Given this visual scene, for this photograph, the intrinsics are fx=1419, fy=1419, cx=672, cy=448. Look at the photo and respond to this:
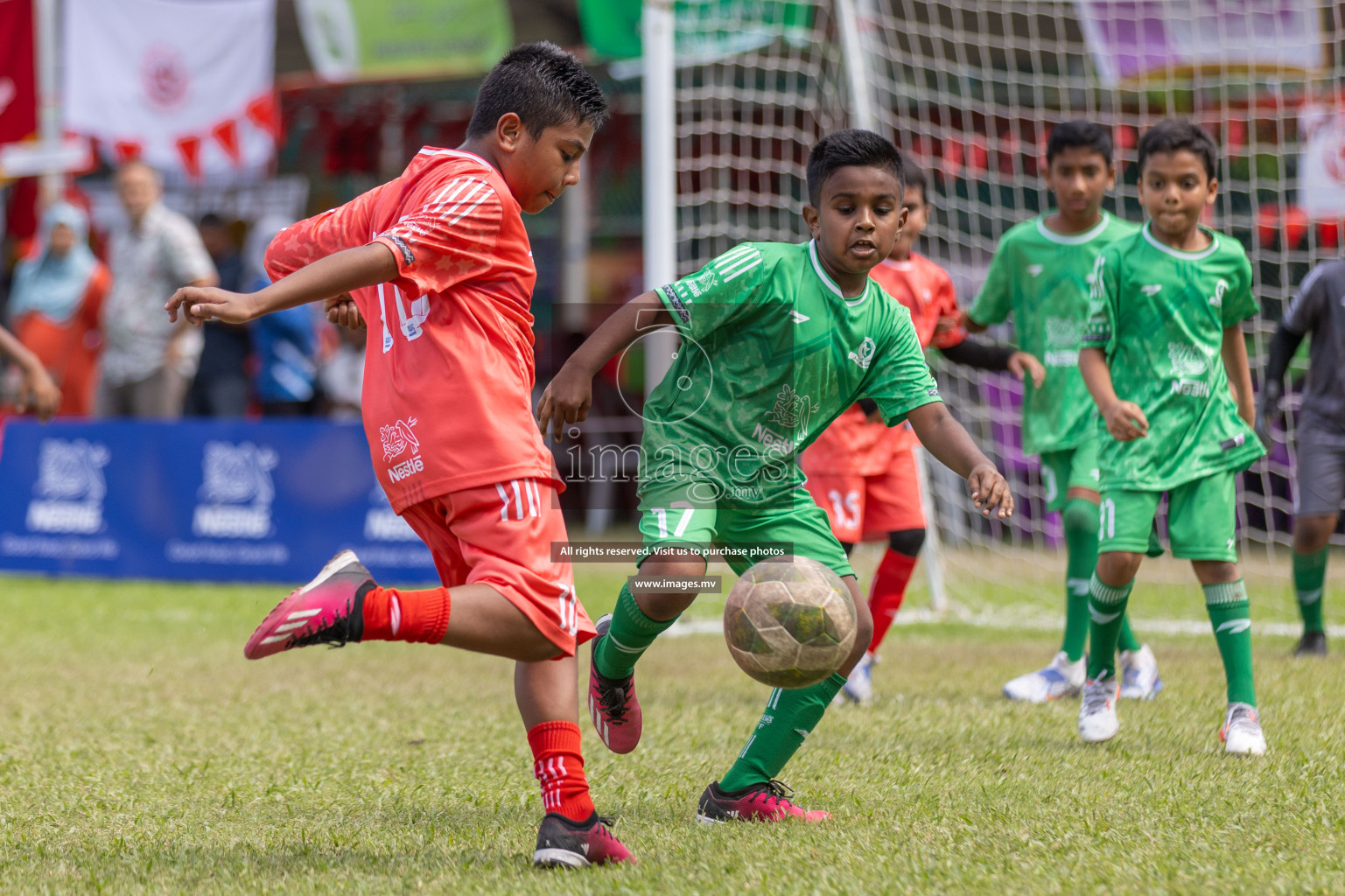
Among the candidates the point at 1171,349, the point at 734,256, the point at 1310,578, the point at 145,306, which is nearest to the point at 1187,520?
the point at 1171,349

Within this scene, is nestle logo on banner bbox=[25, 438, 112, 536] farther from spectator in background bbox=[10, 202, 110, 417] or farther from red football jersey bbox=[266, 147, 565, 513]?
red football jersey bbox=[266, 147, 565, 513]

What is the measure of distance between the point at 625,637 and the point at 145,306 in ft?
24.5

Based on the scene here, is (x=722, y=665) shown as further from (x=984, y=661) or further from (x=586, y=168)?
(x=586, y=168)

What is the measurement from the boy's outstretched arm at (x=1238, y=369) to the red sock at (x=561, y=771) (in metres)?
2.91

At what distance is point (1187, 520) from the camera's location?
4.55 meters

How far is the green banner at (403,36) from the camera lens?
1245cm

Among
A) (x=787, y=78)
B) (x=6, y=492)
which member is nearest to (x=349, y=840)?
(x=787, y=78)

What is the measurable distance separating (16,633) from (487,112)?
5.22m

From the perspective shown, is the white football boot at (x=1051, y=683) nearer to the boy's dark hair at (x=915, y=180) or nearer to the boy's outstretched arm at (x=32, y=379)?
the boy's dark hair at (x=915, y=180)

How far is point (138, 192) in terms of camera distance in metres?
10.0

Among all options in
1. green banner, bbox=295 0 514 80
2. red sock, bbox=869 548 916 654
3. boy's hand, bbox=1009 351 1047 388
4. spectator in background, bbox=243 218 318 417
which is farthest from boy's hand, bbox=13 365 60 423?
green banner, bbox=295 0 514 80

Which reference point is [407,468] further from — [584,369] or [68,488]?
[68,488]

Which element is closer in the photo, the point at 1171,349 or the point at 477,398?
the point at 477,398

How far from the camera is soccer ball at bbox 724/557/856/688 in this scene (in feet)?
10.7
